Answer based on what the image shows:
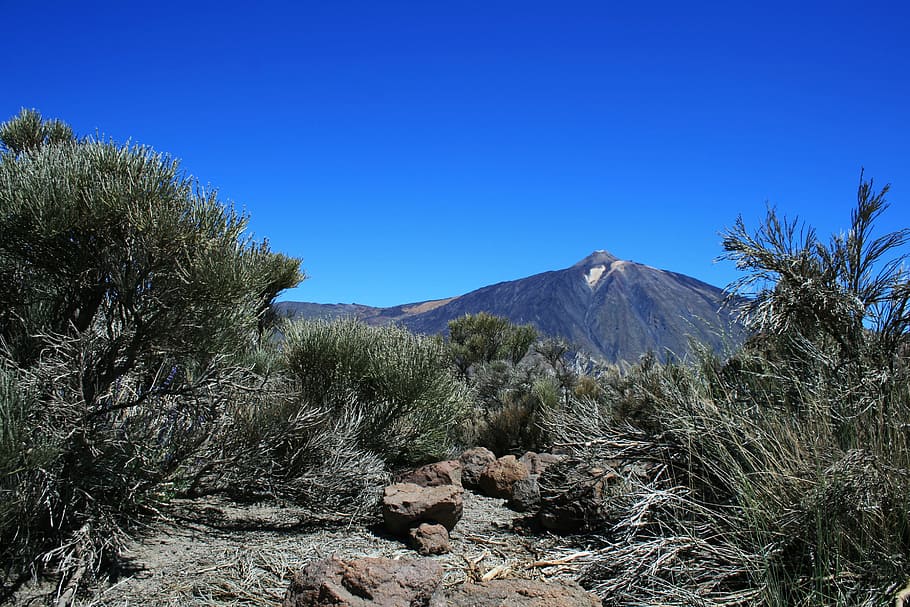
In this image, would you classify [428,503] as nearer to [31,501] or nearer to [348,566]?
[348,566]

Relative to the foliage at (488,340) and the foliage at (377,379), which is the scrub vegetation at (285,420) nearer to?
the foliage at (377,379)

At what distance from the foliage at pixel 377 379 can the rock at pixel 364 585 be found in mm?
3861

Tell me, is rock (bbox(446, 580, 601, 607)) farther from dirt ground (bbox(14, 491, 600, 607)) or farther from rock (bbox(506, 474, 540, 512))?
rock (bbox(506, 474, 540, 512))

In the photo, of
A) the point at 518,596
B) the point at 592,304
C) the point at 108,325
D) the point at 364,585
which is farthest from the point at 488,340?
the point at 592,304

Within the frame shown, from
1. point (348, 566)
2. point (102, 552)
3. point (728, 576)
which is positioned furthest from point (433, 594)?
point (102, 552)

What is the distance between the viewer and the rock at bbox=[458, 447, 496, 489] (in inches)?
274

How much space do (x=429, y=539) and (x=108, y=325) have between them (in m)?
2.70

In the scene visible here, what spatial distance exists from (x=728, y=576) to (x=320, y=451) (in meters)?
3.25

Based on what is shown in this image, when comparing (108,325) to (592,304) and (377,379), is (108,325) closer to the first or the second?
(377,379)

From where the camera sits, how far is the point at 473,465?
7258 millimetres

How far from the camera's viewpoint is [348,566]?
289 centimetres

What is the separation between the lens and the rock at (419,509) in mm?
4590

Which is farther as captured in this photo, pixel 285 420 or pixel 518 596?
pixel 285 420

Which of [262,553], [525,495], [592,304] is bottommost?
[262,553]
